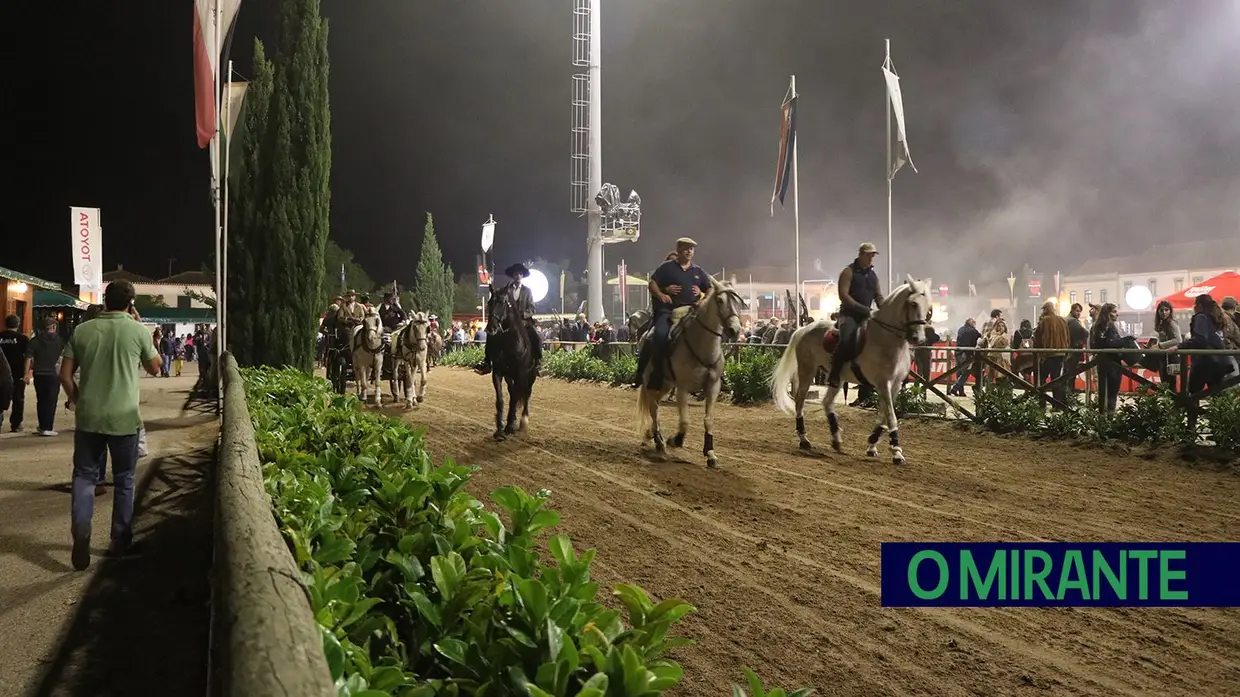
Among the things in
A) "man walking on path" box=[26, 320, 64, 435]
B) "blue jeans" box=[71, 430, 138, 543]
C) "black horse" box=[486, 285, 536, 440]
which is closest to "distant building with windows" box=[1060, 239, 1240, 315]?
"black horse" box=[486, 285, 536, 440]

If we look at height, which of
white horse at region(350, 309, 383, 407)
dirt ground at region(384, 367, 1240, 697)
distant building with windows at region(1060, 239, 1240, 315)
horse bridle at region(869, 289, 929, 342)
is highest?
distant building with windows at region(1060, 239, 1240, 315)

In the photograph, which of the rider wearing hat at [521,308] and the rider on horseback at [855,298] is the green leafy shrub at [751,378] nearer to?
the rider on horseback at [855,298]

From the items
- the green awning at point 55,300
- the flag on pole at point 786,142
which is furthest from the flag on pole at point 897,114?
the green awning at point 55,300

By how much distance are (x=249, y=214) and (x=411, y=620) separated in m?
17.2

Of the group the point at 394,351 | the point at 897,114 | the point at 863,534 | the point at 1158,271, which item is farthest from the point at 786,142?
the point at 1158,271

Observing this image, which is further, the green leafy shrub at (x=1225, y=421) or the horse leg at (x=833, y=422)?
the horse leg at (x=833, y=422)

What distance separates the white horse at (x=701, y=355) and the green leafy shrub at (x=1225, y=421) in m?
5.75

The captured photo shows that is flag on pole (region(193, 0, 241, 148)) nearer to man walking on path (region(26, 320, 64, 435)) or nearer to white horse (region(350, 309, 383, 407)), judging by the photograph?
man walking on path (region(26, 320, 64, 435))

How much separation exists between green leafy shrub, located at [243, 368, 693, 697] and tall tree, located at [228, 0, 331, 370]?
580 inches

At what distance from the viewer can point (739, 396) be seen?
17.5m

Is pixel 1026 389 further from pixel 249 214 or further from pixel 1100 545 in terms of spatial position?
pixel 249 214

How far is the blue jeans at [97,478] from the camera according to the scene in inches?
231

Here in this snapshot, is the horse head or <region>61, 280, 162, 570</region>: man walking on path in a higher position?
the horse head

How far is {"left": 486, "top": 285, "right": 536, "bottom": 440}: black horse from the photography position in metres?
12.0
